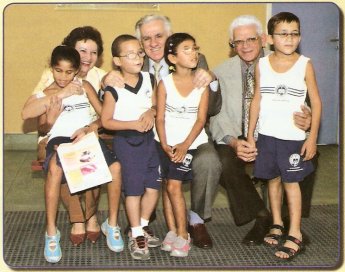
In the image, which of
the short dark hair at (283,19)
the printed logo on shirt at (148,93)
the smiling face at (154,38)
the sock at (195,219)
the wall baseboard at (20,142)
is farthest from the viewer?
the wall baseboard at (20,142)

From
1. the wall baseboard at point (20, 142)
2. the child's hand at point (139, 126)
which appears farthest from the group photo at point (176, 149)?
the wall baseboard at point (20, 142)

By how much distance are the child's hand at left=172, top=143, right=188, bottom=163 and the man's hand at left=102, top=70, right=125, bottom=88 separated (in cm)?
36

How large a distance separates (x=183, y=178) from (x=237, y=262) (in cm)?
43

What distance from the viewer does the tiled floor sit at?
2.52m

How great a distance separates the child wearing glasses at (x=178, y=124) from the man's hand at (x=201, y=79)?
0.06 feet

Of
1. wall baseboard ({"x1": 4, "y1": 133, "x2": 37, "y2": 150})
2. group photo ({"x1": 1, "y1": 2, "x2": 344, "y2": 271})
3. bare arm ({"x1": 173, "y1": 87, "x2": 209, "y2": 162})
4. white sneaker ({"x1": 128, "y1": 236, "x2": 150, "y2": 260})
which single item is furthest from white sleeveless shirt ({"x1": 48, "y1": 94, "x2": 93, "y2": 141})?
wall baseboard ({"x1": 4, "y1": 133, "x2": 37, "y2": 150})

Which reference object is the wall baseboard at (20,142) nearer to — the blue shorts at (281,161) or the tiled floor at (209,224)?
the tiled floor at (209,224)

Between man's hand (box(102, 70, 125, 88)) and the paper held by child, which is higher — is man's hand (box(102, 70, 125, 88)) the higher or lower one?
the higher one

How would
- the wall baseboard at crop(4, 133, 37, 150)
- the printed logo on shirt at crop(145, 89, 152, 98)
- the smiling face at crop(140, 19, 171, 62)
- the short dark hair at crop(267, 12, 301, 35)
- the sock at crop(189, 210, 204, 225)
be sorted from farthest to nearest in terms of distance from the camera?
the wall baseboard at crop(4, 133, 37, 150)
the smiling face at crop(140, 19, 171, 62)
the sock at crop(189, 210, 204, 225)
the printed logo on shirt at crop(145, 89, 152, 98)
the short dark hair at crop(267, 12, 301, 35)

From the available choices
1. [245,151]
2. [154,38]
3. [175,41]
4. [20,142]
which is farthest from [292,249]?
[20,142]

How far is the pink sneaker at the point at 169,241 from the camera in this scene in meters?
2.61

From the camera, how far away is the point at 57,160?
8.22 ft

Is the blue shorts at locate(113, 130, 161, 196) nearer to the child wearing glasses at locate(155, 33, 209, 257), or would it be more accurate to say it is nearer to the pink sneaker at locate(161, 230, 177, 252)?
the child wearing glasses at locate(155, 33, 209, 257)

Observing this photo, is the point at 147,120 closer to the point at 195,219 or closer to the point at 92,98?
the point at 92,98
